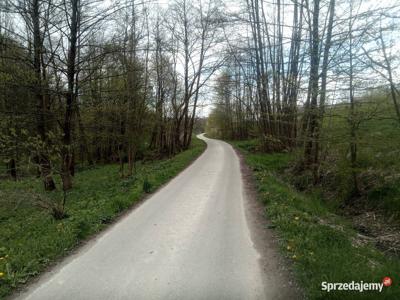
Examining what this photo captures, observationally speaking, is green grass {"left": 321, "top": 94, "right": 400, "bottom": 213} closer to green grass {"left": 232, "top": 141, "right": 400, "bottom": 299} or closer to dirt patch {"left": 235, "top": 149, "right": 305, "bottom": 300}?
green grass {"left": 232, "top": 141, "right": 400, "bottom": 299}

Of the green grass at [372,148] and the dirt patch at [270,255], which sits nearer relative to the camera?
the dirt patch at [270,255]

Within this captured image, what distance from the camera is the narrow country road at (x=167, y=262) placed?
10.4 ft

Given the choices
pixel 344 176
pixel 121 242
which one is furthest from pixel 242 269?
pixel 344 176

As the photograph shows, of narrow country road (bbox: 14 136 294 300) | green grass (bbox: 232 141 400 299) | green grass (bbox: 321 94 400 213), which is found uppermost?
green grass (bbox: 321 94 400 213)

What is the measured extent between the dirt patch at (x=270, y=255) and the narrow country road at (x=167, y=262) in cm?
9

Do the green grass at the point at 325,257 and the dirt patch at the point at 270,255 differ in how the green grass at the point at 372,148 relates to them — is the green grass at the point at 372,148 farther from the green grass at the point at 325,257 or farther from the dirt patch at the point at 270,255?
the dirt patch at the point at 270,255

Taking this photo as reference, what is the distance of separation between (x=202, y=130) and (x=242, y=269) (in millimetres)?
96244

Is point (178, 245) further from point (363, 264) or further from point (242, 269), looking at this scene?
point (363, 264)

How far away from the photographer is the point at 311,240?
431cm

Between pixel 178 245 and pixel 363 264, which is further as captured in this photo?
pixel 178 245

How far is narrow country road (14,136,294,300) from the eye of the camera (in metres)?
3.18

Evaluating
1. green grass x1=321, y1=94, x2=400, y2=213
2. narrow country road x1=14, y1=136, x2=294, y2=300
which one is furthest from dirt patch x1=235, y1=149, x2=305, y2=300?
green grass x1=321, y1=94, x2=400, y2=213

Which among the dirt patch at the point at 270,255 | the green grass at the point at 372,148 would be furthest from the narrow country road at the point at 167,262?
the green grass at the point at 372,148

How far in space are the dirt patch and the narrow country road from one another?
9cm
